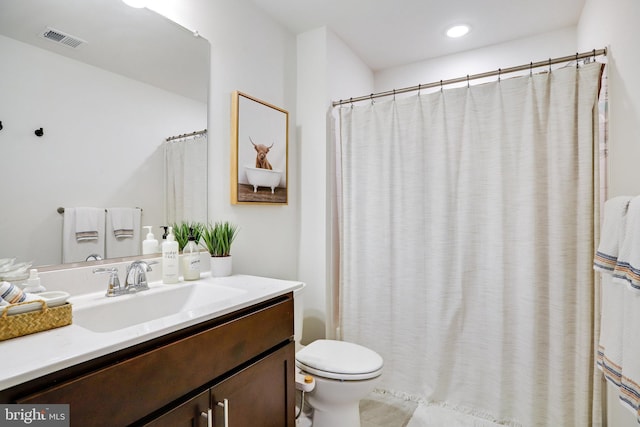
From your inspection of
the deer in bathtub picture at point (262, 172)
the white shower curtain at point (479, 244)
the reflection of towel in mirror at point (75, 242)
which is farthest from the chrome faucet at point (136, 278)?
the white shower curtain at point (479, 244)

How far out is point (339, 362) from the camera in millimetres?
1603

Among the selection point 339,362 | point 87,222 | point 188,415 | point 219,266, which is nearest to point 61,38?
point 87,222

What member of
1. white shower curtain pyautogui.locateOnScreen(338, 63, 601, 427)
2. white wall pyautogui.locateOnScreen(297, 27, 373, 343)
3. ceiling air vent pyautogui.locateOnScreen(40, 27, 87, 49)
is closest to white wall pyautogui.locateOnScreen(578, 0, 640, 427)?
white shower curtain pyautogui.locateOnScreen(338, 63, 601, 427)

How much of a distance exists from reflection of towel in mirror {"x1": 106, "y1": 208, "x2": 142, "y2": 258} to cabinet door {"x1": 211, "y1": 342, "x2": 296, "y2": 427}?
0.71 meters

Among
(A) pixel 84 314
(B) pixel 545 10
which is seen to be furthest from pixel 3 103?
(B) pixel 545 10

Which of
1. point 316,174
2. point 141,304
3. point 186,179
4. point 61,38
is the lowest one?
point 141,304

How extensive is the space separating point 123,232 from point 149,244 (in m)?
0.12

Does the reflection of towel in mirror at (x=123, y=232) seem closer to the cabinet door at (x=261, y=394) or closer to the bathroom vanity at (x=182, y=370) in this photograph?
the bathroom vanity at (x=182, y=370)

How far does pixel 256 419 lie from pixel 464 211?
1.49m

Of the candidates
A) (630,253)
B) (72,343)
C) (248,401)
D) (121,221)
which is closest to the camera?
(72,343)

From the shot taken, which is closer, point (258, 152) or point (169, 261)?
point (169, 261)

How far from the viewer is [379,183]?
2.12 m

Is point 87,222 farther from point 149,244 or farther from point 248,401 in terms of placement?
point 248,401

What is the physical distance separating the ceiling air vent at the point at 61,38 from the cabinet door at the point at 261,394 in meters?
1.31
